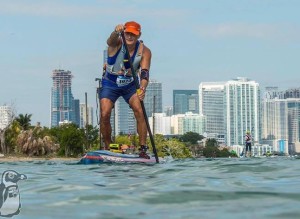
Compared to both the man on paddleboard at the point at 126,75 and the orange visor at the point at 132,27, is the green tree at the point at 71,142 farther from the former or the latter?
the orange visor at the point at 132,27

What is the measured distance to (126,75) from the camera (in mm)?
13938

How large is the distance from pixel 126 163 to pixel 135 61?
2.06m

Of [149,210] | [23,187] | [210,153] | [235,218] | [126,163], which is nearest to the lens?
[235,218]

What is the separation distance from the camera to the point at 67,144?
Result: 231 feet

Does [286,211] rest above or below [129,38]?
below

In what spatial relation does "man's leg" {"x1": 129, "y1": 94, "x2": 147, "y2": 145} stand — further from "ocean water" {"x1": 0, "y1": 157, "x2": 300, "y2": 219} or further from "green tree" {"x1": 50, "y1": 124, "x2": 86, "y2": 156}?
"green tree" {"x1": 50, "y1": 124, "x2": 86, "y2": 156}

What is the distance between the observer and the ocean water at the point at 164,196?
196 inches

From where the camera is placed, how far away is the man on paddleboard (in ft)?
44.2

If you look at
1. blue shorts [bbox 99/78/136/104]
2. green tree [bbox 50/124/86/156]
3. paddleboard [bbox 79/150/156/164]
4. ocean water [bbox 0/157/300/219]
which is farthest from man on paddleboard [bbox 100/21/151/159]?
green tree [bbox 50/124/86/156]

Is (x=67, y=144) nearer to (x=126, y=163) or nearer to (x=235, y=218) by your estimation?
(x=126, y=163)

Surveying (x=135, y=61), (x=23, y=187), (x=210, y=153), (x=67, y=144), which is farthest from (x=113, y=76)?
(x=210, y=153)

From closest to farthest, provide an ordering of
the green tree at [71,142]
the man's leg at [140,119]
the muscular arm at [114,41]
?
the muscular arm at [114,41], the man's leg at [140,119], the green tree at [71,142]

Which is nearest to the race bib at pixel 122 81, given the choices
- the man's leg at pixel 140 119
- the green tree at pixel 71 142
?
the man's leg at pixel 140 119

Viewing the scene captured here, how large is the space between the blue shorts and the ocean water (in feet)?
19.4
